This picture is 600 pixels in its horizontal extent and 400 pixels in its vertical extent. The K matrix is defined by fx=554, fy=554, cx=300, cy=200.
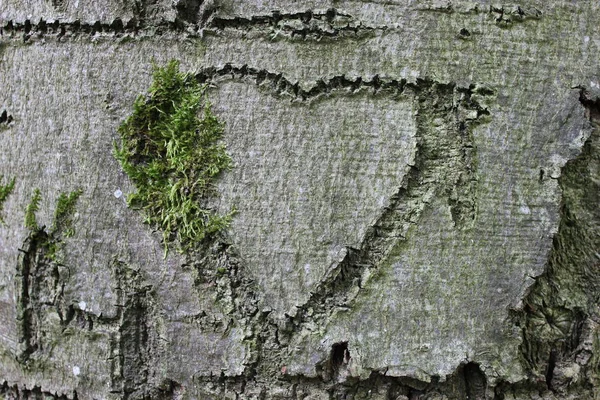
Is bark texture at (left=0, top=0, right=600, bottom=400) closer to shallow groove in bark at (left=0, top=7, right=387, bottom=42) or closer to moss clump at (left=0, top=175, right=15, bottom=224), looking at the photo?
shallow groove in bark at (left=0, top=7, right=387, bottom=42)

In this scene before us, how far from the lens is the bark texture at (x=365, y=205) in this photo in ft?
3.05

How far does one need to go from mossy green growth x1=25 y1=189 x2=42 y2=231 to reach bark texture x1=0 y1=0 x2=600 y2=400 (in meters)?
0.16

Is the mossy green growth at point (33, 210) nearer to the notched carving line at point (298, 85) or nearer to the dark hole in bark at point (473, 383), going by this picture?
the notched carving line at point (298, 85)

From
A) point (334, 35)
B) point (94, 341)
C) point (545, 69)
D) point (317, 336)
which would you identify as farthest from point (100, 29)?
point (545, 69)

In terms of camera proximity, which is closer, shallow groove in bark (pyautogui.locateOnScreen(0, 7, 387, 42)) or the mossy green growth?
shallow groove in bark (pyautogui.locateOnScreen(0, 7, 387, 42))

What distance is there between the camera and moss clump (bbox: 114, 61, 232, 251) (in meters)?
0.96

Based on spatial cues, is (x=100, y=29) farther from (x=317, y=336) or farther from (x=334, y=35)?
(x=317, y=336)

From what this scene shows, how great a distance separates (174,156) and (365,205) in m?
0.34

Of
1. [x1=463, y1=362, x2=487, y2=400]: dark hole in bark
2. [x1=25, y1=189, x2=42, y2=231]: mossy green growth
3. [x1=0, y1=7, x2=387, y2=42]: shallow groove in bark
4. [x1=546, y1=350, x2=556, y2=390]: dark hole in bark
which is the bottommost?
[x1=463, y1=362, x2=487, y2=400]: dark hole in bark

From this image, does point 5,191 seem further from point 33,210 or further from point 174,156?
point 174,156

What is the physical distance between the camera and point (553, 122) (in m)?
0.96

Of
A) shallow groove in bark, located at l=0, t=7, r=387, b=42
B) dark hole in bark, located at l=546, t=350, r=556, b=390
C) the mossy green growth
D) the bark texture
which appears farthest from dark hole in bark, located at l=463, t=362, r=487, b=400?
the mossy green growth

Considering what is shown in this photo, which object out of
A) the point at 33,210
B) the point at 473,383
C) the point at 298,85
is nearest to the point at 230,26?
the point at 298,85

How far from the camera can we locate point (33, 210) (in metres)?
1.06
